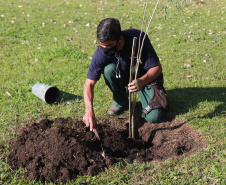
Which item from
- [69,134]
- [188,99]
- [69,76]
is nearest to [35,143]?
[69,134]

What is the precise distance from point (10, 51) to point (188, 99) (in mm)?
4472

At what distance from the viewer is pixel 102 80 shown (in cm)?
473

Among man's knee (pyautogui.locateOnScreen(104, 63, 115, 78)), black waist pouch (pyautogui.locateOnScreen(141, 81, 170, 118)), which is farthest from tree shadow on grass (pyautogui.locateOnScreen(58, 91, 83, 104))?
black waist pouch (pyautogui.locateOnScreen(141, 81, 170, 118))

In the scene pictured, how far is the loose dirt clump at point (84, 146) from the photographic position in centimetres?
263

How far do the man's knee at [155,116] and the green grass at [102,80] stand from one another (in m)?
0.33

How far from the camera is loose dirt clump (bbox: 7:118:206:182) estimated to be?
2635 millimetres

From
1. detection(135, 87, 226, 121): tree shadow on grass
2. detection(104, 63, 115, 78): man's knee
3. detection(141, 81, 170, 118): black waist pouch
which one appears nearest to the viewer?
detection(104, 63, 115, 78): man's knee

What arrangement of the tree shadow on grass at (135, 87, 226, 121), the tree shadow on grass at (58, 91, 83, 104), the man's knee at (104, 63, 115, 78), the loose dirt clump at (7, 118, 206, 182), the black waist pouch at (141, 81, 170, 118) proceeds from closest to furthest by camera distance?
the loose dirt clump at (7, 118, 206, 182) < the man's knee at (104, 63, 115, 78) < the black waist pouch at (141, 81, 170, 118) < the tree shadow on grass at (135, 87, 226, 121) < the tree shadow on grass at (58, 91, 83, 104)

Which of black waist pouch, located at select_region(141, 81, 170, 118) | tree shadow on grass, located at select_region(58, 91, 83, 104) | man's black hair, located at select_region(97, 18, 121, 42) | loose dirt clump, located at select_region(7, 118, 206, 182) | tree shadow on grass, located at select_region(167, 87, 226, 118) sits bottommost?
loose dirt clump, located at select_region(7, 118, 206, 182)

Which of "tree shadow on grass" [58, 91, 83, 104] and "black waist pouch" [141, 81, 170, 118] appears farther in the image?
"tree shadow on grass" [58, 91, 83, 104]

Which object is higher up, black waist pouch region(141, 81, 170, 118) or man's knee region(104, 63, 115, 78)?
man's knee region(104, 63, 115, 78)

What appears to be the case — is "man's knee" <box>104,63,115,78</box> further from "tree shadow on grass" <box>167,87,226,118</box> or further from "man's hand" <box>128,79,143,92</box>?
"tree shadow on grass" <box>167,87,226,118</box>

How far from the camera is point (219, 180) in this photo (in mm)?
2408

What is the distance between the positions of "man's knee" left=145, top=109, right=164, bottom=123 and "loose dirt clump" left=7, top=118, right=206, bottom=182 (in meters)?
0.07
